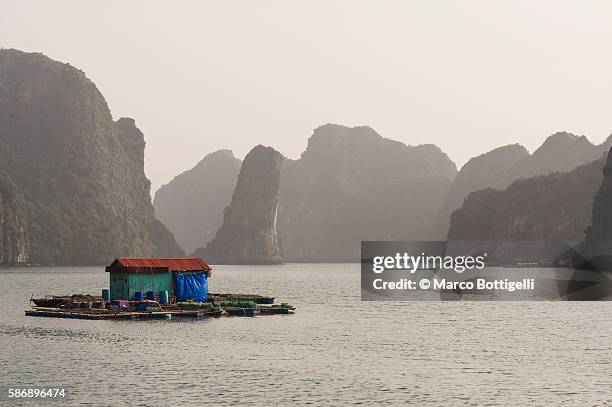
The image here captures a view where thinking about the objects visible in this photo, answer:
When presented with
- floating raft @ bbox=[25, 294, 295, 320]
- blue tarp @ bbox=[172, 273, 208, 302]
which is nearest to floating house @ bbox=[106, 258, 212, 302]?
blue tarp @ bbox=[172, 273, 208, 302]

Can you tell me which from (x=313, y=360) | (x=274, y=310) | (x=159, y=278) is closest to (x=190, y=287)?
(x=159, y=278)

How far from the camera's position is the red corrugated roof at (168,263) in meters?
84.4

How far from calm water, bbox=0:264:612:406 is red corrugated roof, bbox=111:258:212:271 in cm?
771

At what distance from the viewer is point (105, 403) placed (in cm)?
4109

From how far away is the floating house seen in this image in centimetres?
8425

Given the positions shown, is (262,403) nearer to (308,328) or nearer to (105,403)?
(105,403)

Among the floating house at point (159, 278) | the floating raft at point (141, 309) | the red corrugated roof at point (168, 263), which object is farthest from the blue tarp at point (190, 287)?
the floating raft at point (141, 309)

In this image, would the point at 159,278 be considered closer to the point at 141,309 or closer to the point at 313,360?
the point at 141,309

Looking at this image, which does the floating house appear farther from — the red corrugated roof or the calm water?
the calm water

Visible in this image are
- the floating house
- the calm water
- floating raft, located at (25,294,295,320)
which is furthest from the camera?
the floating house

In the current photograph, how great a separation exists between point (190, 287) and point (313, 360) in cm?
3542

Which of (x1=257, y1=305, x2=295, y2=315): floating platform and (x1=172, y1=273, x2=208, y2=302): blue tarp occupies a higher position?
(x1=172, y1=273, x2=208, y2=302): blue tarp

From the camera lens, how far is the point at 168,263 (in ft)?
287

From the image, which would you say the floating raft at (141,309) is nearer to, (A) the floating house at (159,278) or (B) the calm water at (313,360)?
(B) the calm water at (313,360)
